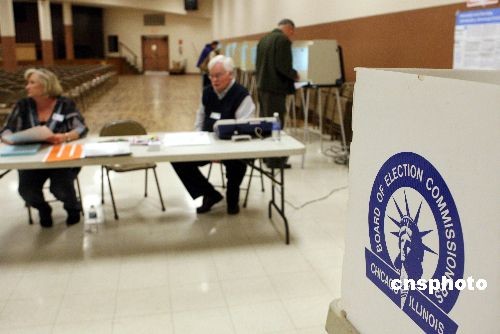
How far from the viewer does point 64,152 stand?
2.76 metres

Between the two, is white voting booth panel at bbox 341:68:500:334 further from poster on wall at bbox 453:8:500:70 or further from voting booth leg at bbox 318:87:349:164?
voting booth leg at bbox 318:87:349:164

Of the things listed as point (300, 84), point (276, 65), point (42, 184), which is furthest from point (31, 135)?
point (300, 84)

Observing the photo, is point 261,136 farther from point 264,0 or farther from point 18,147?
point 264,0

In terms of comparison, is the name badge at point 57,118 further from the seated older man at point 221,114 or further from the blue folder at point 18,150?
the seated older man at point 221,114

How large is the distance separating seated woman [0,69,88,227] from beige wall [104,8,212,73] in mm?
19389

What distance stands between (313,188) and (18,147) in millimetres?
2425

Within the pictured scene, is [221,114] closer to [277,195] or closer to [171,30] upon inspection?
[277,195]

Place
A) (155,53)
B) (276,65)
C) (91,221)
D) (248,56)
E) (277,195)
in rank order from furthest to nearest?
(155,53) < (248,56) < (276,65) < (277,195) < (91,221)

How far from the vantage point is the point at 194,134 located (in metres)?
3.23

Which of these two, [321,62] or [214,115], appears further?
[321,62]

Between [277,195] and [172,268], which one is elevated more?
[277,195]

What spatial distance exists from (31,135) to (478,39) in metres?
3.20

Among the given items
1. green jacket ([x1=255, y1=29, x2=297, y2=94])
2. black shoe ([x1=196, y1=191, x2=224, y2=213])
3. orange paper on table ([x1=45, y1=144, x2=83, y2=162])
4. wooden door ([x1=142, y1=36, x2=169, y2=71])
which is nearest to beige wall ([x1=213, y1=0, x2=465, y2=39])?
green jacket ([x1=255, y1=29, x2=297, y2=94])

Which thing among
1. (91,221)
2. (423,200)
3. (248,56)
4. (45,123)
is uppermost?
(248,56)
